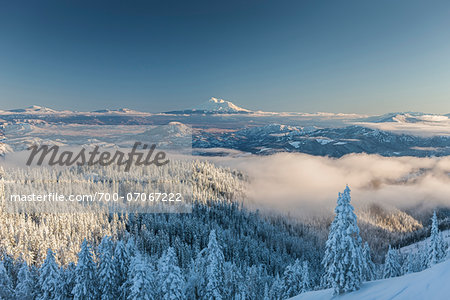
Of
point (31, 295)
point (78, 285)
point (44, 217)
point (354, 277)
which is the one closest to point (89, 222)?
point (44, 217)

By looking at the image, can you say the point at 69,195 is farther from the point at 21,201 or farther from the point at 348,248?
the point at 348,248

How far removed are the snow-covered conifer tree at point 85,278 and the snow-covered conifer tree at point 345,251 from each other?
3488cm

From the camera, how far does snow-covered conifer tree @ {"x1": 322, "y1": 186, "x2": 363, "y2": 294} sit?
2439cm

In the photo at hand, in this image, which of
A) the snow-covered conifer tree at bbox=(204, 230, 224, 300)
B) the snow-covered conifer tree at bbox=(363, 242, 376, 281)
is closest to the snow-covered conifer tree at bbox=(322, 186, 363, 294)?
the snow-covered conifer tree at bbox=(363, 242, 376, 281)

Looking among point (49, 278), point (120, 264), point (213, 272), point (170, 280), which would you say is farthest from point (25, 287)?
point (213, 272)

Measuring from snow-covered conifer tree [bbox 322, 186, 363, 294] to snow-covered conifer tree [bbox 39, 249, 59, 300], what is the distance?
41439 millimetres

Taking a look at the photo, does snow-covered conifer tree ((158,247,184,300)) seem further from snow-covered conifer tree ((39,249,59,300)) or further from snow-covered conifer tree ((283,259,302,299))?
snow-covered conifer tree ((283,259,302,299))

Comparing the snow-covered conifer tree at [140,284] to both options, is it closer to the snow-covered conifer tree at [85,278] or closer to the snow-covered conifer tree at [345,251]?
the snow-covered conifer tree at [85,278]

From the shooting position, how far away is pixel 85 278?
113ft

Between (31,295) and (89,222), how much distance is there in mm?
73065

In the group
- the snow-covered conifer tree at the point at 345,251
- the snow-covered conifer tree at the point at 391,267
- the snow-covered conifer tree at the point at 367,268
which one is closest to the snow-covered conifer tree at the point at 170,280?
the snow-covered conifer tree at the point at 345,251

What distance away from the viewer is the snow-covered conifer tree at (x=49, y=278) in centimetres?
3544

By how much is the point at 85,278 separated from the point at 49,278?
6634mm

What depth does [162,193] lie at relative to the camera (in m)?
180
